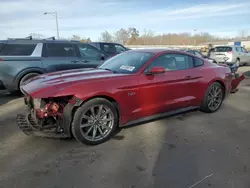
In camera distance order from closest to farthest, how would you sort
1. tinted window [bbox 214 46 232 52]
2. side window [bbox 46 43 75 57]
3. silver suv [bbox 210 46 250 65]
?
side window [bbox 46 43 75 57] < silver suv [bbox 210 46 250 65] < tinted window [bbox 214 46 232 52]

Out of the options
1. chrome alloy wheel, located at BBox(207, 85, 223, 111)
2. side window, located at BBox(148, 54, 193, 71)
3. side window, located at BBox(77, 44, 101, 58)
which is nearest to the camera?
side window, located at BBox(148, 54, 193, 71)

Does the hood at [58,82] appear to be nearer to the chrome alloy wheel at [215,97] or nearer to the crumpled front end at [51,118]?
the crumpled front end at [51,118]

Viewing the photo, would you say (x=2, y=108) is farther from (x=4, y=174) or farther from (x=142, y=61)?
(x=142, y=61)

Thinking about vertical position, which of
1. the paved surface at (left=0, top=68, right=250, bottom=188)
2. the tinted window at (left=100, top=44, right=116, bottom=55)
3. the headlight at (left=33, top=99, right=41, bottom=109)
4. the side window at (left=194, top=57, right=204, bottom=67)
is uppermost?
the tinted window at (left=100, top=44, right=116, bottom=55)

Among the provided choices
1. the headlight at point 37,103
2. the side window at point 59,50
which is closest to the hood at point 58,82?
the headlight at point 37,103

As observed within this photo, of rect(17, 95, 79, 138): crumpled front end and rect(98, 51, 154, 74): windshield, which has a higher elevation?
rect(98, 51, 154, 74): windshield

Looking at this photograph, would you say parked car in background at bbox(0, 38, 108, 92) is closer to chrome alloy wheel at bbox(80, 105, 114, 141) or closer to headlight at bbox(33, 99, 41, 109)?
headlight at bbox(33, 99, 41, 109)

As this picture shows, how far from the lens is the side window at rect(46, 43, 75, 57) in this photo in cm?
716

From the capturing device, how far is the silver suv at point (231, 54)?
16172 mm

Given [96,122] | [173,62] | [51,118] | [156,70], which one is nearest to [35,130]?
[51,118]

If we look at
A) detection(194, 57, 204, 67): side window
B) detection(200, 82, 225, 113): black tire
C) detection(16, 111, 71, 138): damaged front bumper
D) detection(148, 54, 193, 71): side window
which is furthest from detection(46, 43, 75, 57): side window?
detection(200, 82, 225, 113): black tire

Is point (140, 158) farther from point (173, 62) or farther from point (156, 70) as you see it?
point (173, 62)

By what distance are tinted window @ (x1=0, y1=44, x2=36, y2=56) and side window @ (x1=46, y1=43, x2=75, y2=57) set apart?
482mm

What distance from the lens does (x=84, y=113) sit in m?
3.44
